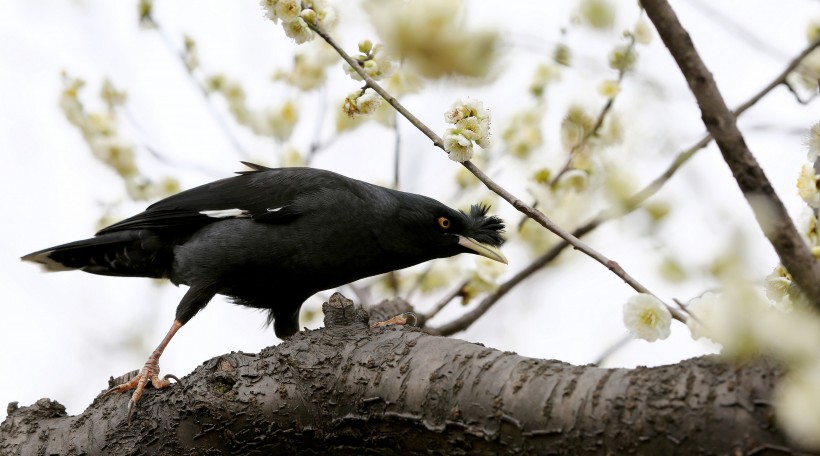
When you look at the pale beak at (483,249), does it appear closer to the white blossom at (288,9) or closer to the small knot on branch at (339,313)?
the small knot on branch at (339,313)

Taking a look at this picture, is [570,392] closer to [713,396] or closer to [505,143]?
[713,396]

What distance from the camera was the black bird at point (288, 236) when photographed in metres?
4.62

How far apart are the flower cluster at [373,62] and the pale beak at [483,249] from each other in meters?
1.62

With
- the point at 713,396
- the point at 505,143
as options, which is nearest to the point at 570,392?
the point at 713,396

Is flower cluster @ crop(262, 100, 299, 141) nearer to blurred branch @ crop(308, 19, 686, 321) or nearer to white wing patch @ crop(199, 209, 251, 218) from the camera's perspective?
white wing patch @ crop(199, 209, 251, 218)

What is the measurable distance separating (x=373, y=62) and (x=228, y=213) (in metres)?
1.91

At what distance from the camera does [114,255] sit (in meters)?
5.24

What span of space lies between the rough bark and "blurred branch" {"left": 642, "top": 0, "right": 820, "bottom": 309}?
26cm

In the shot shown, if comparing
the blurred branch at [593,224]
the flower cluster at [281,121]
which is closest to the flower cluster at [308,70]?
the flower cluster at [281,121]

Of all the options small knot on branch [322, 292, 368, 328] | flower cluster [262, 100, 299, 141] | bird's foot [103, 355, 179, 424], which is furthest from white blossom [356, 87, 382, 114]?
flower cluster [262, 100, 299, 141]

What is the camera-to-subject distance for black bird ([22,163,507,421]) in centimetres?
462

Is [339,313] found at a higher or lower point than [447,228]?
lower

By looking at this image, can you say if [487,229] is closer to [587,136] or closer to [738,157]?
[587,136]

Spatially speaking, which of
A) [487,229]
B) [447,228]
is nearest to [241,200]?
[447,228]
